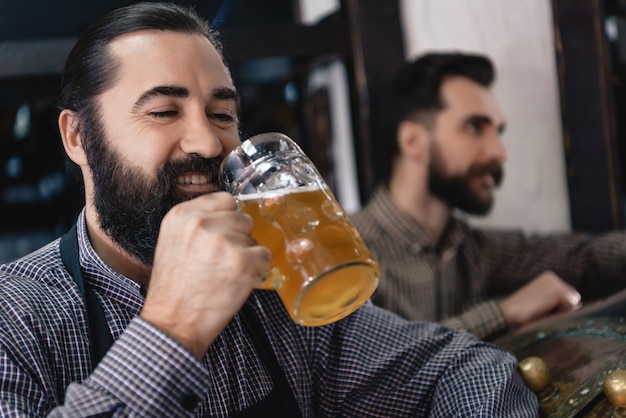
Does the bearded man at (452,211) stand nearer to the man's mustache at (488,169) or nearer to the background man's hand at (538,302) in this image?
the man's mustache at (488,169)

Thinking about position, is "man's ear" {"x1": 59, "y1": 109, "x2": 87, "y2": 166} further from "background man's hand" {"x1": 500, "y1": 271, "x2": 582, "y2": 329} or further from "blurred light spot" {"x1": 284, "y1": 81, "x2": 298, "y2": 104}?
"blurred light spot" {"x1": 284, "y1": 81, "x2": 298, "y2": 104}

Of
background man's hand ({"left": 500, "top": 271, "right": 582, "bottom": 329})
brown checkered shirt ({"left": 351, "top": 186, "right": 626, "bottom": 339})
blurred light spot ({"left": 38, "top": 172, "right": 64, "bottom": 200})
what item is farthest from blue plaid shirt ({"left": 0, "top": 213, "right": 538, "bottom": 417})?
blurred light spot ({"left": 38, "top": 172, "right": 64, "bottom": 200})

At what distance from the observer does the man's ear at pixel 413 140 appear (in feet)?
10.3

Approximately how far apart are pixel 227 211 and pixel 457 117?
2093 mm

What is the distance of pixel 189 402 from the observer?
46.1 inches

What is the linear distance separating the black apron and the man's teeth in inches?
10.5

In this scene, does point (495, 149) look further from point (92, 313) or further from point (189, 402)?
point (189, 402)

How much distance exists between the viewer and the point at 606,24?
3.21 metres

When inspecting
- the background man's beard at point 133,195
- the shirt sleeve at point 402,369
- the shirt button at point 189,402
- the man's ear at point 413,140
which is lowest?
the shirt sleeve at point 402,369

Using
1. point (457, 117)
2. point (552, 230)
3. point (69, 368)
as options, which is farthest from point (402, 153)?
point (69, 368)

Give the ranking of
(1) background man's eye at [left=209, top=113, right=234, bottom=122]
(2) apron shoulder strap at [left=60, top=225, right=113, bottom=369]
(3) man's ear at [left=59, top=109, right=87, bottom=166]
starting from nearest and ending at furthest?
(2) apron shoulder strap at [left=60, top=225, right=113, bottom=369] < (1) background man's eye at [left=209, top=113, right=234, bottom=122] < (3) man's ear at [left=59, top=109, right=87, bottom=166]

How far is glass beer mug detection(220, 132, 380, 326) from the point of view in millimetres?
1178

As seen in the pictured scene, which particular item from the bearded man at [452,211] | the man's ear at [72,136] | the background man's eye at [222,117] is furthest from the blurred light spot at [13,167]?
the background man's eye at [222,117]

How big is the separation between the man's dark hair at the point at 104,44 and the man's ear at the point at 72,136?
21 mm
